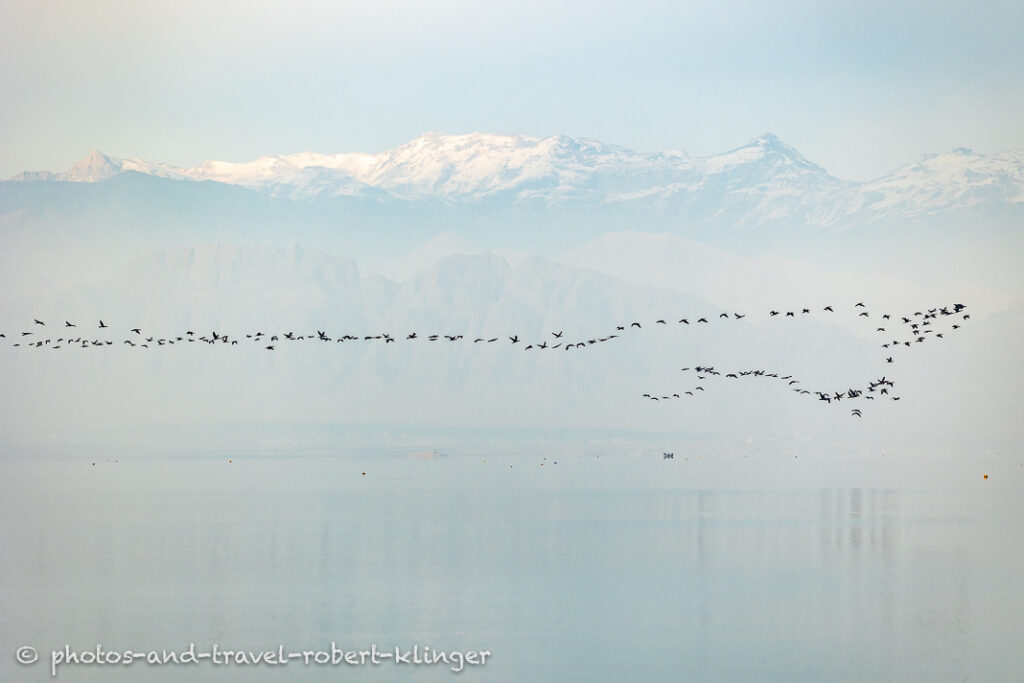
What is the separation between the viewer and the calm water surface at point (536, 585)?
37375mm

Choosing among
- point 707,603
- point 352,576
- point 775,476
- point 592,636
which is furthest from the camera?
point 775,476

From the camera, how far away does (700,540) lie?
6203 centimetres

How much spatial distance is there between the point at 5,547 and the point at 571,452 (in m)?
121

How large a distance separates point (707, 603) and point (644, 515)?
3148 cm

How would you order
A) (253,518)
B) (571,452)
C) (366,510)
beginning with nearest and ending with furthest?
(253,518) → (366,510) → (571,452)

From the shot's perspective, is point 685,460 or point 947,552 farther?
point 685,460

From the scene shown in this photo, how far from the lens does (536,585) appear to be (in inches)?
1901

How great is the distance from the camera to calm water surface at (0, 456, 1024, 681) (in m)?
37.4

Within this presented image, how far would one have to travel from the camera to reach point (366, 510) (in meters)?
78.2

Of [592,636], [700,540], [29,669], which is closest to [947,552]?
[700,540]

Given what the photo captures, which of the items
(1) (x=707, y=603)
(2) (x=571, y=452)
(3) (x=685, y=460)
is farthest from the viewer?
(2) (x=571, y=452)

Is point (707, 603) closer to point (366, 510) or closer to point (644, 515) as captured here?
point (644, 515)

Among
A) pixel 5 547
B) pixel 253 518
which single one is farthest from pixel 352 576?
pixel 253 518

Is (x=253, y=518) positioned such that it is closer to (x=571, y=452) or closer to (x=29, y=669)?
(x=29, y=669)
